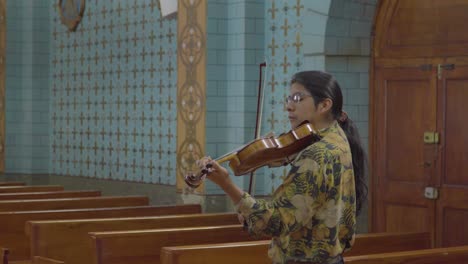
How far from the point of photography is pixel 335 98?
11.6ft

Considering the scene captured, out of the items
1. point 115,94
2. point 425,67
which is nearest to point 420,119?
point 425,67

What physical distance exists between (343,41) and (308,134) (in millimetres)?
4521

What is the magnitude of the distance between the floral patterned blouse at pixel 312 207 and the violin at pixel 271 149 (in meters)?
0.04

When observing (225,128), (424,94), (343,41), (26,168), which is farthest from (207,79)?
(26,168)

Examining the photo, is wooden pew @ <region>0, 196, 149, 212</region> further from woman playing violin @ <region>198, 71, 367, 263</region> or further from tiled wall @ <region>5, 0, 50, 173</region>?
woman playing violin @ <region>198, 71, 367, 263</region>

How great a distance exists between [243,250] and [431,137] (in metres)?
2.68

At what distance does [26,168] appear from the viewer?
38.5 ft

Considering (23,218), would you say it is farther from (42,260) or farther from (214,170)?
(214,170)

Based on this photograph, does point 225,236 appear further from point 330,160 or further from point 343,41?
point 330,160

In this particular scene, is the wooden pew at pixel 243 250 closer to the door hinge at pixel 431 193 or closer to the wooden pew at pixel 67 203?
the door hinge at pixel 431 193

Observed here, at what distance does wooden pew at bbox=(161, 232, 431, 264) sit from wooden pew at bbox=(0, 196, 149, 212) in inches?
112

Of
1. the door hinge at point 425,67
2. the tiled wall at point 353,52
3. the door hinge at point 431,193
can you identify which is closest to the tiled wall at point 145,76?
the tiled wall at point 353,52

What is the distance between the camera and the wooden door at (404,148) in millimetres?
7418

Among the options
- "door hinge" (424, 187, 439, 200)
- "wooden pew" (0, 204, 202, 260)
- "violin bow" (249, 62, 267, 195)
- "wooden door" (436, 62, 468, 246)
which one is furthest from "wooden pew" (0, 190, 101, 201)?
"wooden door" (436, 62, 468, 246)
